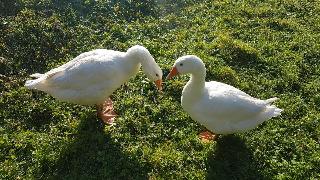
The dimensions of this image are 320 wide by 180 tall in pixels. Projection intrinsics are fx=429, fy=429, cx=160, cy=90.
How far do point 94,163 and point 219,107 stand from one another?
7.01 ft

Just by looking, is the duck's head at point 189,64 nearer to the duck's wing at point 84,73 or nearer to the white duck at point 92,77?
the white duck at point 92,77

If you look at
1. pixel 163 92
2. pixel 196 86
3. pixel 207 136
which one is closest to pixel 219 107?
pixel 196 86

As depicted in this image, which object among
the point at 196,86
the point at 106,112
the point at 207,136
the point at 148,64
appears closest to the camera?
the point at 196,86

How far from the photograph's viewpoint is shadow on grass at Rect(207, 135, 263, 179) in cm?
658

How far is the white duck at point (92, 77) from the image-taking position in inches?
271

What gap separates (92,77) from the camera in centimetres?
688

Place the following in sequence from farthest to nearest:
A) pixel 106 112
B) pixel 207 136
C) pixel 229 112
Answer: pixel 106 112 < pixel 207 136 < pixel 229 112

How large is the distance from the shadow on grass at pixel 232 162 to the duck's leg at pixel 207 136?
12 cm

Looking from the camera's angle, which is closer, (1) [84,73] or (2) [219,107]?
(2) [219,107]

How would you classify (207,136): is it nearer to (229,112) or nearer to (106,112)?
(229,112)

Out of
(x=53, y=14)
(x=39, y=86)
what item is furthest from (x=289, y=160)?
(x=53, y=14)

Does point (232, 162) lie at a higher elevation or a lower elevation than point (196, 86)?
lower

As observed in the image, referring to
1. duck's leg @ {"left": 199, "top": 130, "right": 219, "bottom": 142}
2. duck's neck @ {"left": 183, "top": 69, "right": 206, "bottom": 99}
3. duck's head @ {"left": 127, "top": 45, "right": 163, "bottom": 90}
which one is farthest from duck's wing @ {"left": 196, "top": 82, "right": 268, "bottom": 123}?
duck's head @ {"left": 127, "top": 45, "right": 163, "bottom": 90}

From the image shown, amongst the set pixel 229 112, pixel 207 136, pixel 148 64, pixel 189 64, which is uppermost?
pixel 189 64
